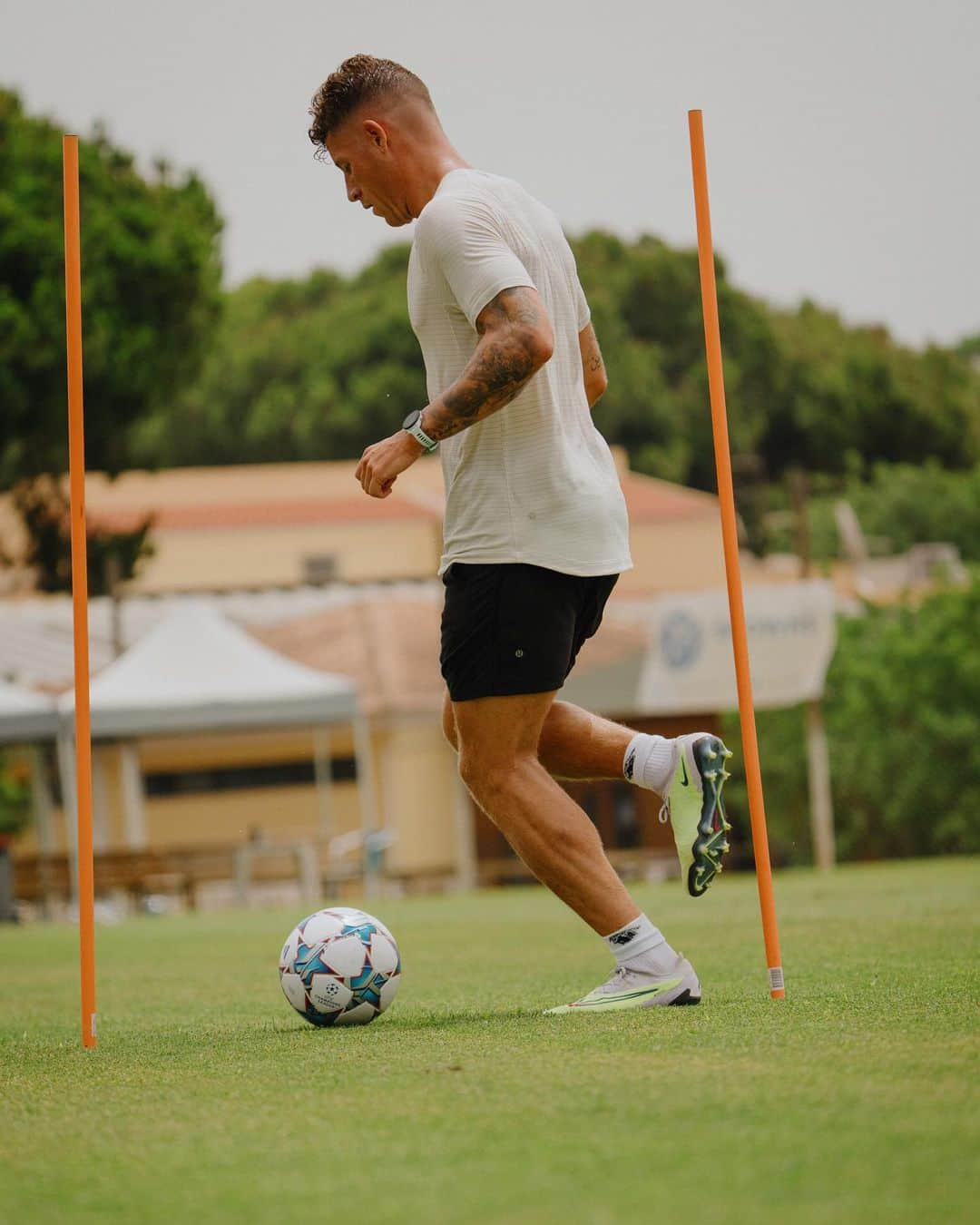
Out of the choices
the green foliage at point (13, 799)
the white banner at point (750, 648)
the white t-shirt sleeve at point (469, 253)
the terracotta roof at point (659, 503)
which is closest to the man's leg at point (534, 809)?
the white t-shirt sleeve at point (469, 253)

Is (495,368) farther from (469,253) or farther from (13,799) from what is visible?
(13,799)

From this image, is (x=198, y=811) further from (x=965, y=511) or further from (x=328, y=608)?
(x=965, y=511)

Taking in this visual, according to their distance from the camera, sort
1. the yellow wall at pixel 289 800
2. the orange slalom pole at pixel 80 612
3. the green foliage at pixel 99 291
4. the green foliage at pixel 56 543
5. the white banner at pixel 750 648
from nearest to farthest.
Result: the orange slalom pole at pixel 80 612
the white banner at pixel 750 648
the green foliage at pixel 99 291
the green foliage at pixel 56 543
the yellow wall at pixel 289 800

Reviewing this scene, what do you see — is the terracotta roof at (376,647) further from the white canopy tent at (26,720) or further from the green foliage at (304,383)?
the green foliage at (304,383)

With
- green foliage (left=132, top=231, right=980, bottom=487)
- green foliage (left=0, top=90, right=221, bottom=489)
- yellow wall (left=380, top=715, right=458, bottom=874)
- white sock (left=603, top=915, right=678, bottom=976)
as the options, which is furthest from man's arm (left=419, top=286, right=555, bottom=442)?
green foliage (left=132, top=231, right=980, bottom=487)

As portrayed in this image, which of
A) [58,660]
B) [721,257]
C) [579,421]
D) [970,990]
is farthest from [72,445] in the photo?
[721,257]

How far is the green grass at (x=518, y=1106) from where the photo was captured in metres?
2.38

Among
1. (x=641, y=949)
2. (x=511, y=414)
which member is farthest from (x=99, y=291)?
(x=641, y=949)

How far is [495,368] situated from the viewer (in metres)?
4.34

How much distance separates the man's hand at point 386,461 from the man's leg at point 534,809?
0.54 meters

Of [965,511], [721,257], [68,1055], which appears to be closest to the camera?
[68,1055]

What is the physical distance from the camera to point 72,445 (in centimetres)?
471

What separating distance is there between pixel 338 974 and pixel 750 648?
17.6 meters

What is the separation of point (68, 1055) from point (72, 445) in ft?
4.62
